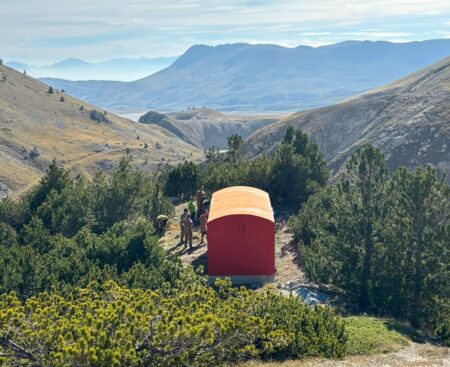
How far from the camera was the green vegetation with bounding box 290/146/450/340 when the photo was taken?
20.8 metres

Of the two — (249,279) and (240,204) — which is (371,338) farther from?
(240,204)

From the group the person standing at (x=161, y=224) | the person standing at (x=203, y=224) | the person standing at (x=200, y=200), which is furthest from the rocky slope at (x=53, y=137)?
the person standing at (x=203, y=224)

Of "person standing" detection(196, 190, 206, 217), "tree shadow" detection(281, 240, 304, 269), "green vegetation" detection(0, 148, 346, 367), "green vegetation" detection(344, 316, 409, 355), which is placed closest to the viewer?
"green vegetation" detection(0, 148, 346, 367)

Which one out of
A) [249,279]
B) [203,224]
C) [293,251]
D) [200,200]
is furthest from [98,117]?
[249,279]

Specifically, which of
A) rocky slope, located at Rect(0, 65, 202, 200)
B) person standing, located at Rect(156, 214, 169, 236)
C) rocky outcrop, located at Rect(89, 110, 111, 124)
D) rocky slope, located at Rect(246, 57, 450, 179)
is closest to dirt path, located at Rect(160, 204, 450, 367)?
person standing, located at Rect(156, 214, 169, 236)

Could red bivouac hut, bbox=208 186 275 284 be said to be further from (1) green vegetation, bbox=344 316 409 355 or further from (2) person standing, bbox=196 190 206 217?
(2) person standing, bbox=196 190 206 217

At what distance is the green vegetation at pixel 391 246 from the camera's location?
2084 centimetres

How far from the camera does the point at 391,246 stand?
22016 millimetres

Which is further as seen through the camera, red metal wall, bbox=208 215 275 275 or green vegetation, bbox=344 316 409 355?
red metal wall, bbox=208 215 275 275

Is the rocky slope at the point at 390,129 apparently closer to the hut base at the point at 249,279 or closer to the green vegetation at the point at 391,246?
the green vegetation at the point at 391,246

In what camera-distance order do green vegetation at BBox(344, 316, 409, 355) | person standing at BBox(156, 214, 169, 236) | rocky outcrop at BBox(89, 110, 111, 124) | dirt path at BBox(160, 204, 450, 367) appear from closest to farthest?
dirt path at BBox(160, 204, 450, 367)
green vegetation at BBox(344, 316, 409, 355)
person standing at BBox(156, 214, 169, 236)
rocky outcrop at BBox(89, 110, 111, 124)

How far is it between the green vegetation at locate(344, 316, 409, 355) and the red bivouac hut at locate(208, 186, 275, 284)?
725cm

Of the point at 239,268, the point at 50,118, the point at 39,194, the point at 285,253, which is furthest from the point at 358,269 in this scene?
the point at 50,118

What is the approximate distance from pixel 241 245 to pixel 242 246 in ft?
0.25
